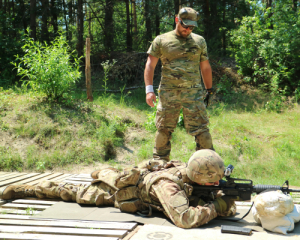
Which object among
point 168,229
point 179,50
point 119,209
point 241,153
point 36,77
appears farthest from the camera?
point 36,77

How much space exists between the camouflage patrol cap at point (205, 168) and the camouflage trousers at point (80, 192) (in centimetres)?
109

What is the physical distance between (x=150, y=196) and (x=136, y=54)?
9.00m

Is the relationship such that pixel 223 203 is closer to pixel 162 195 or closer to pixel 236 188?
pixel 236 188

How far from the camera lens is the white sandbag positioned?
2691mm

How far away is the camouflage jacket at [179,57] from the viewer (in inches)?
169

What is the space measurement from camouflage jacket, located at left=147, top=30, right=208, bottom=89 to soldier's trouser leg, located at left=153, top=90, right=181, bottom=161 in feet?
0.46

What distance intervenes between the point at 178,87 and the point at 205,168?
1.75 metres

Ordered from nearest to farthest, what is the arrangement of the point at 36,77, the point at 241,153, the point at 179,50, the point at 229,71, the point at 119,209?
the point at 119,209 < the point at 179,50 < the point at 241,153 < the point at 36,77 < the point at 229,71

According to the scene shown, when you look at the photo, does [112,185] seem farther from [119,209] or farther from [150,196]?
[150,196]

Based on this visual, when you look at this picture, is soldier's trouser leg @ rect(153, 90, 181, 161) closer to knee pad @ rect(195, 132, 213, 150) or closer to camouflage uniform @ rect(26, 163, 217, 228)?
knee pad @ rect(195, 132, 213, 150)

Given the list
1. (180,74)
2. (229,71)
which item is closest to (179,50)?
(180,74)

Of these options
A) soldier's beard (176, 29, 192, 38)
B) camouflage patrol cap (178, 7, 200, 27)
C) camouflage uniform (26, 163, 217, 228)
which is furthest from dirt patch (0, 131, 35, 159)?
camouflage patrol cap (178, 7, 200, 27)

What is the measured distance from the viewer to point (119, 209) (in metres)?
3.45

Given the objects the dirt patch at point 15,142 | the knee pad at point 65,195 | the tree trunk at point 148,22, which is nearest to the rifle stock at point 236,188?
the knee pad at point 65,195
